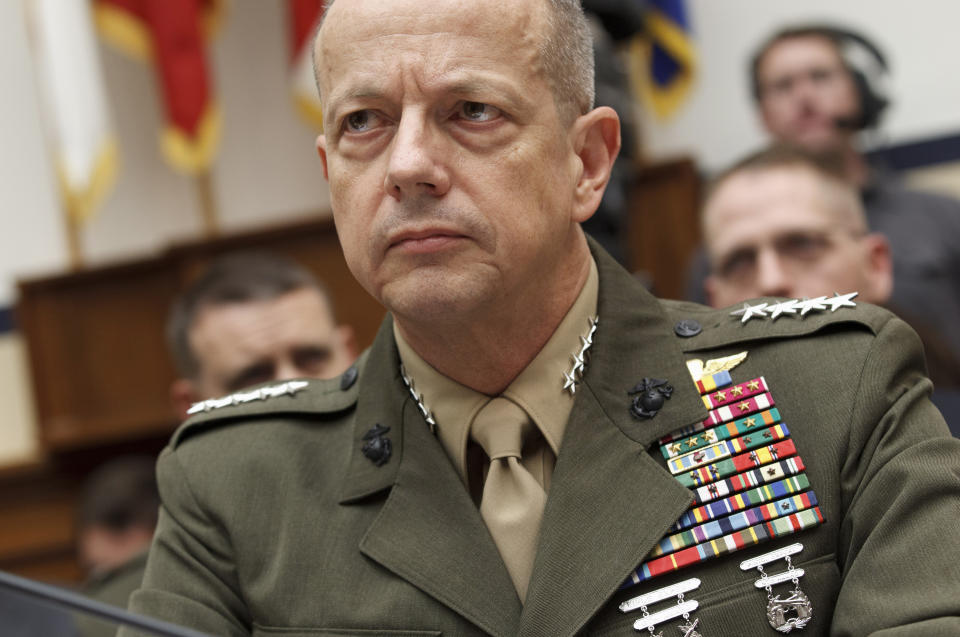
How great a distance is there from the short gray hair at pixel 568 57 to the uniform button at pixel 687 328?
29 cm

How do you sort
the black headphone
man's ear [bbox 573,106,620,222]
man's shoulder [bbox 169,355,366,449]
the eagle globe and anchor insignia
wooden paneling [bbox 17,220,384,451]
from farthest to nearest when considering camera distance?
wooden paneling [bbox 17,220,384,451], the black headphone, man's shoulder [bbox 169,355,366,449], man's ear [bbox 573,106,620,222], the eagle globe and anchor insignia

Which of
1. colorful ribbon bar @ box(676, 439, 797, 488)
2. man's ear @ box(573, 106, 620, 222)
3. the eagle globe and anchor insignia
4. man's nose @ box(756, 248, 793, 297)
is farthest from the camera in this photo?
man's nose @ box(756, 248, 793, 297)

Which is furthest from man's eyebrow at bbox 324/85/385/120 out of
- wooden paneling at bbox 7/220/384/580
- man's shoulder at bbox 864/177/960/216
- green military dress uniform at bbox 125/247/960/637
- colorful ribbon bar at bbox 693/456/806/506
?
wooden paneling at bbox 7/220/384/580

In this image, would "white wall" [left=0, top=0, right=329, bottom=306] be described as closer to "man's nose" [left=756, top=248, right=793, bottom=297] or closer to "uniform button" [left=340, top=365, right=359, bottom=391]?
"man's nose" [left=756, top=248, right=793, bottom=297]

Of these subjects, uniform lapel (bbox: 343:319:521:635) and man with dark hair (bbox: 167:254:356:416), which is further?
man with dark hair (bbox: 167:254:356:416)

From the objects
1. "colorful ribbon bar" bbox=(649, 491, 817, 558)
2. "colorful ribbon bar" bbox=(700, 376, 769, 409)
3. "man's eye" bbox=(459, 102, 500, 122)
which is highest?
"man's eye" bbox=(459, 102, 500, 122)

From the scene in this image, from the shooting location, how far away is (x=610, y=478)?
150 centimetres

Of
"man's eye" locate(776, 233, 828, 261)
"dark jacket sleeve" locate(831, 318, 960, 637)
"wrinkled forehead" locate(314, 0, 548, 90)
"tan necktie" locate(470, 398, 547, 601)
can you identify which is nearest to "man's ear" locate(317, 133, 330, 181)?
"wrinkled forehead" locate(314, 0, 548, 90)

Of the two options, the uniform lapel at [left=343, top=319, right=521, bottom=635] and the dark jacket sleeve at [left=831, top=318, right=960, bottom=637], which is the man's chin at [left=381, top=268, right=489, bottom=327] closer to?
the uniform lapel at [left=343, top=319, right=521, bottom=635]

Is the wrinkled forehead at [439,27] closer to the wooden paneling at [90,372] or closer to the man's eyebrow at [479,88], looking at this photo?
the man's eyebrow at [479,88]

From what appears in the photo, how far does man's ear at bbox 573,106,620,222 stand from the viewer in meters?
1.60

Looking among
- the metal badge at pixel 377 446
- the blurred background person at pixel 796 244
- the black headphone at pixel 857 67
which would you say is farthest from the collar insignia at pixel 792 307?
the black headphone at pixel 857 67

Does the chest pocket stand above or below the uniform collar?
below

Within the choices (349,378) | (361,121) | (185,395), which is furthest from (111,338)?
(361,121)
